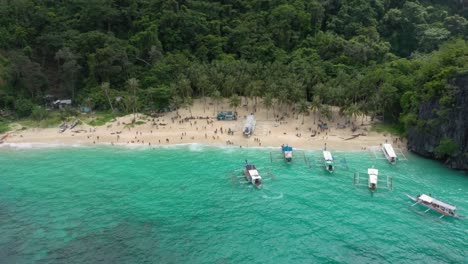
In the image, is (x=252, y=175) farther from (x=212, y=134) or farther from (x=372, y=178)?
(x=212, y=134)

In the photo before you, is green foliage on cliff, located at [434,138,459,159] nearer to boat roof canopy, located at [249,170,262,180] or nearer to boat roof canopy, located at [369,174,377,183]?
boat roof canopy, located at [369,174,377,183]

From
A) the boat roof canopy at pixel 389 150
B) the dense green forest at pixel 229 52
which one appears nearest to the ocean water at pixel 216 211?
the boat roof canopy at pixel 389 150

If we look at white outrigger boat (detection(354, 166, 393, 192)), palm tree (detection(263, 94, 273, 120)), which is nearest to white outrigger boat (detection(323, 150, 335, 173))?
white outrigger boat (detection(354, 166, 393, 192))

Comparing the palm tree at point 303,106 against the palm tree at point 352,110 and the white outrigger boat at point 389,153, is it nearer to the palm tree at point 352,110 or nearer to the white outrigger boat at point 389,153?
the palm tree at point 352,110

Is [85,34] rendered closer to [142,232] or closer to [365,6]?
[142,232]

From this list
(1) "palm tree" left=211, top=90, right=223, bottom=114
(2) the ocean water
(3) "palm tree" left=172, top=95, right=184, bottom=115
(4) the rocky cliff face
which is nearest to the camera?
(2) the ocean water

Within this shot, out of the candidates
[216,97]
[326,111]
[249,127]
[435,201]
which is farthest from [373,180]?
[216,97]
